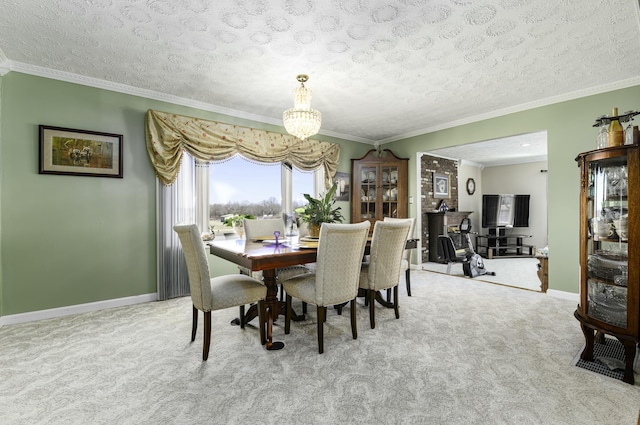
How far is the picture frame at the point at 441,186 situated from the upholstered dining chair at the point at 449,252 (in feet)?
4.06

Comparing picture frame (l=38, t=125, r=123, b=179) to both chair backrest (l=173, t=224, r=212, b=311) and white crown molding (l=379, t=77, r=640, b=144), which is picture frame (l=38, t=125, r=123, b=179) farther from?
white crown molding (l=379, t=77, r=640, b=144)

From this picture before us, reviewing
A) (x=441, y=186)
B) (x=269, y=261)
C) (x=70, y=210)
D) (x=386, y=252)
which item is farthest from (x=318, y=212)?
(x=441, y=186)

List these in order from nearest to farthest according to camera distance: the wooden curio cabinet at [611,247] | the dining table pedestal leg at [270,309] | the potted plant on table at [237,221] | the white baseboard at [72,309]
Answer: the wooden curio cabinet at [611,247]
the dining table pedestal leg at [270,309]
the white baseboard at [72,309]
the potted plant on table at [237,221]

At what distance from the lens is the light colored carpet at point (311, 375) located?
1560mm

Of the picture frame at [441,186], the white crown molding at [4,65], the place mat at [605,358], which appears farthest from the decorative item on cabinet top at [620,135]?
the white crown molding at [4,65]

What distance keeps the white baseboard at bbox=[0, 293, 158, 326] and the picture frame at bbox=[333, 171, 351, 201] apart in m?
3.22

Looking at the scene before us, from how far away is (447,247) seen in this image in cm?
558

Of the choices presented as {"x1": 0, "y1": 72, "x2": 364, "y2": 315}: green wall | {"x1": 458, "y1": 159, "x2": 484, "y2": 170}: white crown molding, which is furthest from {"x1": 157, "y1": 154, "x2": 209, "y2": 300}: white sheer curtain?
{"x1": 458, "y1": 159, "x2": 484, "y2": 170}: white crown molding

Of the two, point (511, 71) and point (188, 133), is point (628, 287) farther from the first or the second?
point (188, 133)

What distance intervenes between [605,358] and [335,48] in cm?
303

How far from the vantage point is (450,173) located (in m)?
7.00

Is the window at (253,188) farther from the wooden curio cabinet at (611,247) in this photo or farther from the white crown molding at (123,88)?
the wooden curio cabinet at (611,247)

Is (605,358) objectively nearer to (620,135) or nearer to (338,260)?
(620,135)

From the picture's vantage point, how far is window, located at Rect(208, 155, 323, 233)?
4.09 meters
